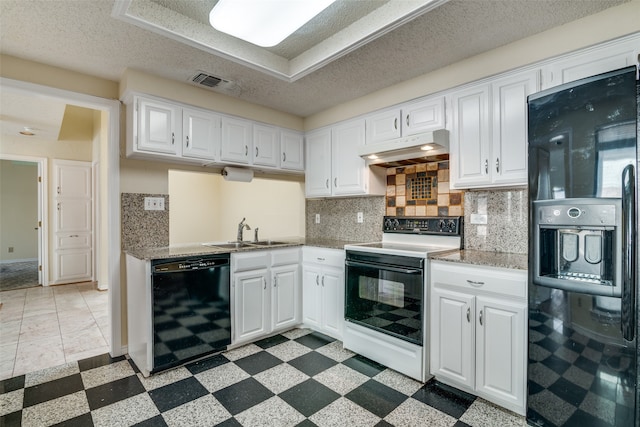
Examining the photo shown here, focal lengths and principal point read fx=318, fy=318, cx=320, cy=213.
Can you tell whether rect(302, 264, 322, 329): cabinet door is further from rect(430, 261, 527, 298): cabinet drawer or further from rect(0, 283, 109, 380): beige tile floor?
rect(0, 283, 109, 380): beige tile floor

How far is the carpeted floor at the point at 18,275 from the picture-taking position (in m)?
5.02

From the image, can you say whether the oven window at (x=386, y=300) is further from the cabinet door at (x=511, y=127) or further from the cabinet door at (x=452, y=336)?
the cabinet door at (x=511, y=127)

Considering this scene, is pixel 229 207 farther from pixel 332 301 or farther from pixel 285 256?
pixel 332 301

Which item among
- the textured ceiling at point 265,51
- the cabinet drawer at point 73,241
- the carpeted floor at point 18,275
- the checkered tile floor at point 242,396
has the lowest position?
the checkered tile floor at point 242,396

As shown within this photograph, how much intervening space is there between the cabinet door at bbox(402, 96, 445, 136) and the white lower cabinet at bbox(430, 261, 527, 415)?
3.66 feet

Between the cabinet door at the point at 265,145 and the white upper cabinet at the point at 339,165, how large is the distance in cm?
41

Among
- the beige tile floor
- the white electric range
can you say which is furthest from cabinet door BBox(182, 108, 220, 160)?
the beige tile floor

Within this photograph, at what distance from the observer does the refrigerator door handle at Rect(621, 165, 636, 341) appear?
1.39 m

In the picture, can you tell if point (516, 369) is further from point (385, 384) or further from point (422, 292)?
point (385, 384)

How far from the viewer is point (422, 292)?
2164 mm

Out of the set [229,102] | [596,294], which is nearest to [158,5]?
[229,102]

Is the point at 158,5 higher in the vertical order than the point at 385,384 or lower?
higher

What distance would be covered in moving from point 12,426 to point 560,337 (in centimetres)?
295

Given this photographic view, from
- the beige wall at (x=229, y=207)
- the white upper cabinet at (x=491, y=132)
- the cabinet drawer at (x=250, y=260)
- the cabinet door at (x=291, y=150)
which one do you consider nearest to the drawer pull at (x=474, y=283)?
the white upper cabinet at (x=491, y=132)
